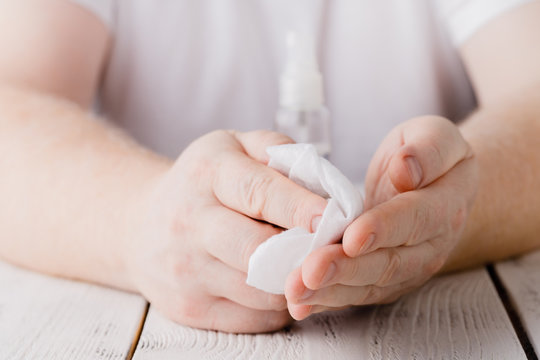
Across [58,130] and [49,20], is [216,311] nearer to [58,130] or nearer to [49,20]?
[58,130]

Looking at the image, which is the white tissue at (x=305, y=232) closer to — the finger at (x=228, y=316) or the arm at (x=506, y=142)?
the finger at (x=228, y=316)

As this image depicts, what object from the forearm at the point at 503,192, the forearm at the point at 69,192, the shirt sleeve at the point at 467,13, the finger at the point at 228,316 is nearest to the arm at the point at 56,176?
the forearm at the point at 69,192

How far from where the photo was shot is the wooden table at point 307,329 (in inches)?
20.7

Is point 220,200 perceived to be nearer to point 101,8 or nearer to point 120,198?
point 120,198

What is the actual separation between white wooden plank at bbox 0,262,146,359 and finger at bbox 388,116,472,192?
258 mm

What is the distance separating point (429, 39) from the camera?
115 cm

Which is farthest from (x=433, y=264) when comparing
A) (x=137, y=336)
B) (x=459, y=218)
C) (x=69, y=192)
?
(x=69, y=192)

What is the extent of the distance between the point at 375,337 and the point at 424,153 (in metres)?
0.15

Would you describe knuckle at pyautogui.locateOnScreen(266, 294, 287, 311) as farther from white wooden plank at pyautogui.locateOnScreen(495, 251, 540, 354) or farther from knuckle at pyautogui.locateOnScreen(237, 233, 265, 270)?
white wooden plank at pyautogui.locateOnScreen(495, 251, 540, 354)

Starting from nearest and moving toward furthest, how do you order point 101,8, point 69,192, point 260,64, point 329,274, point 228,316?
→ point 329,274 → point 228,316 → point 69,192 → point 101,8 → point 260,64

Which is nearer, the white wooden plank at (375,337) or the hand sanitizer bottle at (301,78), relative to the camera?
the white wooden plank at (375,337)

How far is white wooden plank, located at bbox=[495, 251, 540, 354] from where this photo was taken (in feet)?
1.86

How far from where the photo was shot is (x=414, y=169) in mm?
522

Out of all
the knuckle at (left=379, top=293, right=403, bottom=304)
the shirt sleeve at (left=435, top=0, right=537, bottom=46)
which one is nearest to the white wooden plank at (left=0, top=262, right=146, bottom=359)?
the knuckle at (left=379, top=293, right=403, bottom=304)
